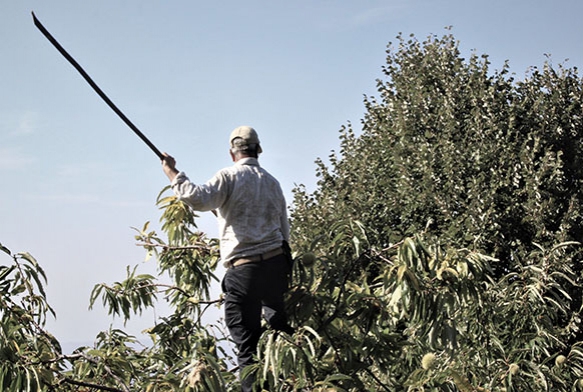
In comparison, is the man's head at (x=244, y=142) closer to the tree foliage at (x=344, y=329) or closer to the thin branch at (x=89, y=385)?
the tree foliage at (x=344, y=329)

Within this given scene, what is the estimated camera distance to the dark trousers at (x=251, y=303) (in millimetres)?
3779

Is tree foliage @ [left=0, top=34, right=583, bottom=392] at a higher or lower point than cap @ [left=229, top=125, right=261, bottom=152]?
lower

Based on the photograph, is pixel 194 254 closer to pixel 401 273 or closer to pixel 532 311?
pixel 401 273

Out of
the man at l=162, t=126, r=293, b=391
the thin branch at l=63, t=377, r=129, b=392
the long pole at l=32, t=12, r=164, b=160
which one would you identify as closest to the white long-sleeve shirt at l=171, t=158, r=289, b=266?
the man at l=162, t=126, r=293, b=391

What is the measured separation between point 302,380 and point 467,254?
118 cm

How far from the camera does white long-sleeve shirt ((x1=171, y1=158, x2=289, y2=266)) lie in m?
3.83

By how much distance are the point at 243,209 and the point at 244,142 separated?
353mm

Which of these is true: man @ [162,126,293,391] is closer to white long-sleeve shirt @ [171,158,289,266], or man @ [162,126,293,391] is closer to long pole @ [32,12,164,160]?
white long-sleeve shirt @ [171,158,289,266]

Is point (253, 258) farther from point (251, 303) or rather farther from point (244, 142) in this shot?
point (244, 142)

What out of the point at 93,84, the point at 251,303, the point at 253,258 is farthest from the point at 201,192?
the point at 93,84

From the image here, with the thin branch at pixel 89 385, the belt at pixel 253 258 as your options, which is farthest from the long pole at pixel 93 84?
the thin branch at pixel 89 385

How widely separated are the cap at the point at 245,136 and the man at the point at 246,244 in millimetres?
109

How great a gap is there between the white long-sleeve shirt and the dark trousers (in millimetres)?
82

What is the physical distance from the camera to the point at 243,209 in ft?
12.8
